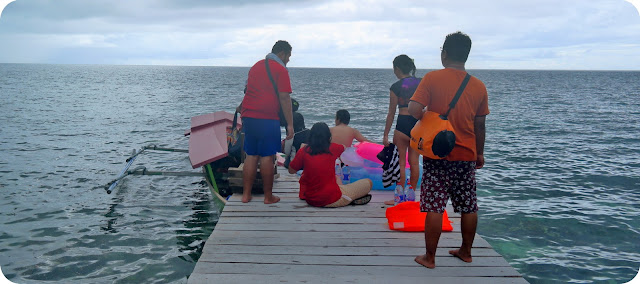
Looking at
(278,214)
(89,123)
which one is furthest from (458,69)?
(89,123)

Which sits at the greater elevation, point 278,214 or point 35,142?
point 278,214

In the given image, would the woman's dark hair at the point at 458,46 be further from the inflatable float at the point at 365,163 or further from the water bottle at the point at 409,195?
the inflatable float at the point at 365,163

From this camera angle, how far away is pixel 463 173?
4004 millimetres

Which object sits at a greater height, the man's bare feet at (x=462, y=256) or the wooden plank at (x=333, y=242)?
the man's bare feet at (x=462, y=256)

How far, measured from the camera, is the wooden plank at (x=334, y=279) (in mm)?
3920

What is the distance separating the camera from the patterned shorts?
13.1ft

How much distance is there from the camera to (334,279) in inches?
156

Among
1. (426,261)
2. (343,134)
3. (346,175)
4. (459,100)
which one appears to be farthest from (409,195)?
(459,100)

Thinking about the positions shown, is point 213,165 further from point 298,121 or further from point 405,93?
point 405,93

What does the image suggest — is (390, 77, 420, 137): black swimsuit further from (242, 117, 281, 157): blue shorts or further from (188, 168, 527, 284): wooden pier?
(242, 117, 281, 157): blue shorts

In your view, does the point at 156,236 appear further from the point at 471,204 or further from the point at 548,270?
the point at 548,270

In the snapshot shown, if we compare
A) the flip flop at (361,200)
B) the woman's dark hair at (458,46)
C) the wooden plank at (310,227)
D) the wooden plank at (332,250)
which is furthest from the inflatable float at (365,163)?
the woman's dark hair at (458,46)

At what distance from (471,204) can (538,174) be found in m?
12.2

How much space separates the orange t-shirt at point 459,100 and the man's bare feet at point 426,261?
3.51ft
